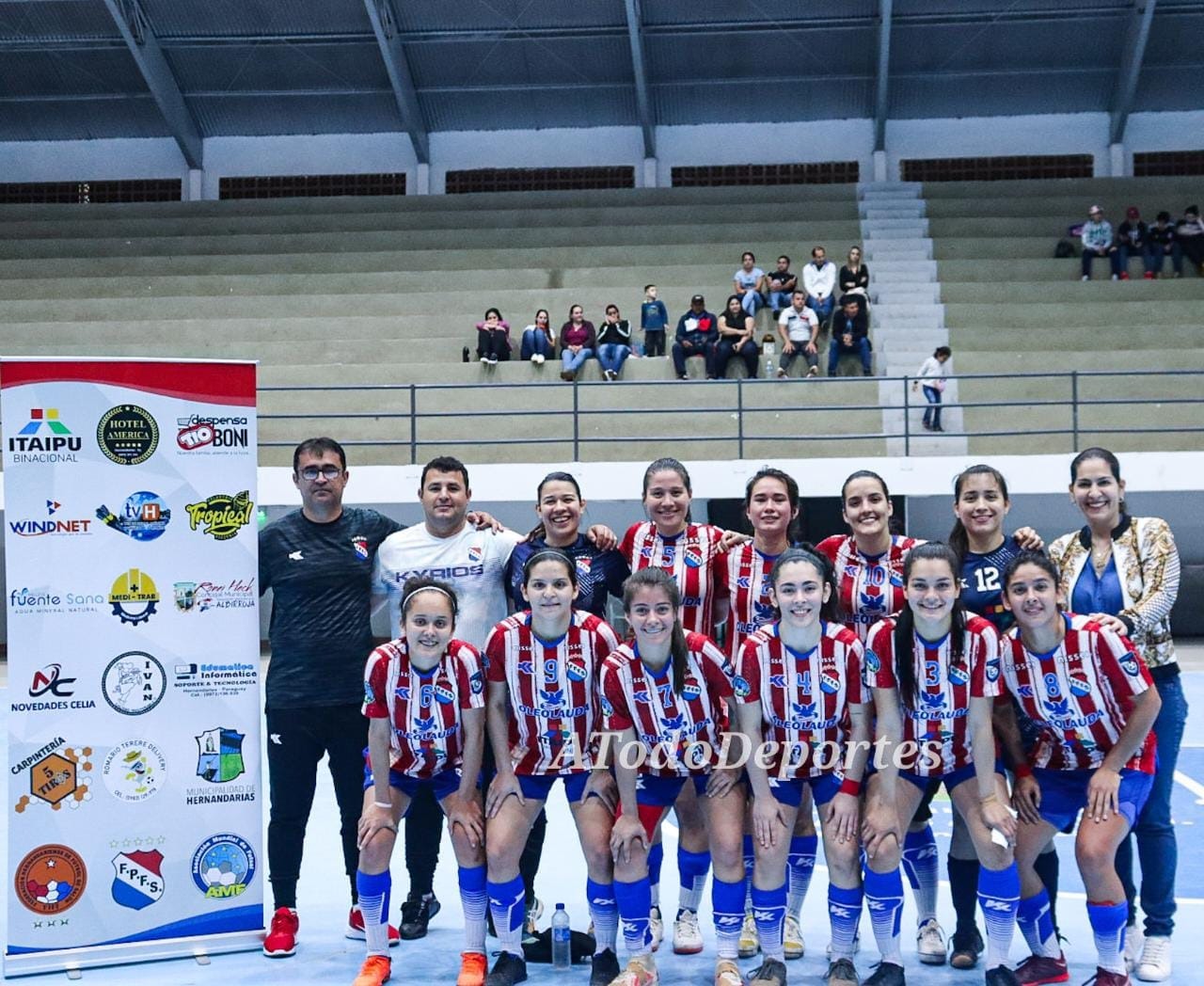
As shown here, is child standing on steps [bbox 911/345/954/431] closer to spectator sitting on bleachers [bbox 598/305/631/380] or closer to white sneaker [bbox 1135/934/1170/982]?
spectator sitting on bleachers [bbox 598/305/631/380]

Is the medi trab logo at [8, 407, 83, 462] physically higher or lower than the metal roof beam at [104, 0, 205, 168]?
lower

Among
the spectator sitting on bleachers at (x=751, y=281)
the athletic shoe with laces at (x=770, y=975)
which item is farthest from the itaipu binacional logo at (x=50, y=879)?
the spectator sitting on bleachers at (x=751, y=281)

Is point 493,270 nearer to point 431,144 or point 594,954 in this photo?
point 431,144

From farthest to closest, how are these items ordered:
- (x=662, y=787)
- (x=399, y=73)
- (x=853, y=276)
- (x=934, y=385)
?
(x=399, y=73), (x=853, y=276), (x=934, y=385), (x=662, y=787)

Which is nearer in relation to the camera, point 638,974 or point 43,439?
point 638,974

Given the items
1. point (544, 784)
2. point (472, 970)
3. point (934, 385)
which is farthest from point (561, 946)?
point (934, 385)

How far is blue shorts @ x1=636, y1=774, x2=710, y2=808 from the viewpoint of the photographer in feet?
15.4

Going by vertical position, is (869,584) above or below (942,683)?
above

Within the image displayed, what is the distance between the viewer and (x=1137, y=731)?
439 cm

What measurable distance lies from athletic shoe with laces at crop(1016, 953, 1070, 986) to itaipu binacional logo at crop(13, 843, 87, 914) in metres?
3.51

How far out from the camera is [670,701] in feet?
15.1

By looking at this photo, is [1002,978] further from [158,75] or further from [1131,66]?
[158,75]

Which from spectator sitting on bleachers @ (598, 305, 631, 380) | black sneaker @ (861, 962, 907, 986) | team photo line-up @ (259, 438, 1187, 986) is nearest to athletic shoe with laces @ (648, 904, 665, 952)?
team photo line-up @ (259, 438, 1187, 986)

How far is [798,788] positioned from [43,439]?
124 inches
